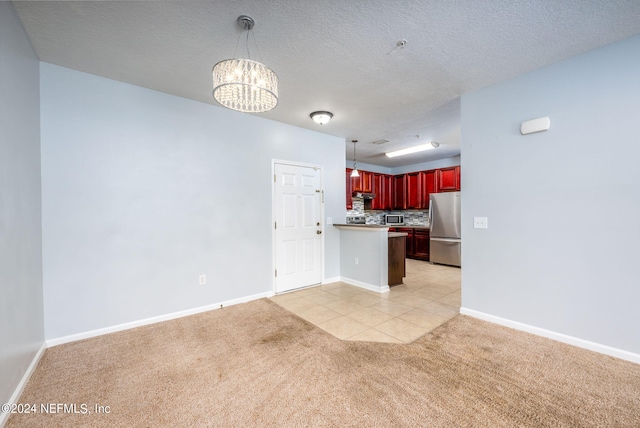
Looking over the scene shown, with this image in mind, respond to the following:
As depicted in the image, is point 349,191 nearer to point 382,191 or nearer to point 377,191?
point 377,191

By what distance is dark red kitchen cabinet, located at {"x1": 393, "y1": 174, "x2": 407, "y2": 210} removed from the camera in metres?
7.08

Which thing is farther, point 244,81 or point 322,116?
point 322,116

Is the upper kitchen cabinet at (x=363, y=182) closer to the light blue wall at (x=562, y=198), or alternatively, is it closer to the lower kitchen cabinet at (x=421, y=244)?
the lower kitchen cabinet at (x=421, y=244)

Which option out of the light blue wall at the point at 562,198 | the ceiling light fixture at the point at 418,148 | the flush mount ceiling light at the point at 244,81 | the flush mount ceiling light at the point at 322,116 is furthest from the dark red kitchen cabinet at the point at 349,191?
the flush mount ceiling light at the point at 244,81

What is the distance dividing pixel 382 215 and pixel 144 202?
20.0 feet

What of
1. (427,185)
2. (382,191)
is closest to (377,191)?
(382,191)

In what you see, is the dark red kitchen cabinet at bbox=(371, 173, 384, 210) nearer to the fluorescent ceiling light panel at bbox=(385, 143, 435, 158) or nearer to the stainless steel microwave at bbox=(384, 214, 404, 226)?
the stainless steel microwave at bbox=(384, 214, 404, 226)

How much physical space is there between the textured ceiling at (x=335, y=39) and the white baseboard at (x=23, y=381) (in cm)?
249

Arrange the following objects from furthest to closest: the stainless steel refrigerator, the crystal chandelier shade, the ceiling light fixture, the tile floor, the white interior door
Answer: the stainless steel refrigerator
the ceiling light fixture
the white interior door
the tile floor
the crystal chandelier shade

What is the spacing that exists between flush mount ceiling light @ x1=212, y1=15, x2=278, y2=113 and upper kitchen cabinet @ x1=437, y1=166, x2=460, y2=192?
536cm

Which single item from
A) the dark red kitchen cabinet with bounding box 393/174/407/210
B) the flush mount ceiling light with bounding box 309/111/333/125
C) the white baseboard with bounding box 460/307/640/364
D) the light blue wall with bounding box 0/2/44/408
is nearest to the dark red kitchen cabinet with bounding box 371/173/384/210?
the dark red kitchen cabinet with bounding box 393/174/407/210

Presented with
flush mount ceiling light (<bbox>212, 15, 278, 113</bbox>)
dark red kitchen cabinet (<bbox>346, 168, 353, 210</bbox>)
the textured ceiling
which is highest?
the textured ceiling

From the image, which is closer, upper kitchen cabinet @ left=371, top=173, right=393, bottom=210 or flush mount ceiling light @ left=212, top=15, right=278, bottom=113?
flush mount ceiling light @ left=212, top=15, right=278, bottom=113

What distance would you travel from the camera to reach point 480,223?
285cm
